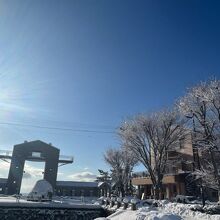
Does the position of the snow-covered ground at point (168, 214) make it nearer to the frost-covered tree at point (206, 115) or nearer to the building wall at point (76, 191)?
the frost-covered tree at point (206, 115)

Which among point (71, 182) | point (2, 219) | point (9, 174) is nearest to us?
point (2, 219)

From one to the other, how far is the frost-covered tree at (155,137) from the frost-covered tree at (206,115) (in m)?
5.39

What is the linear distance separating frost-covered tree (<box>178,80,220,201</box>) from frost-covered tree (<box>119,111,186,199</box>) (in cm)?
539

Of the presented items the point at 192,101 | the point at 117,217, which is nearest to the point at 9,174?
the point at 117,217

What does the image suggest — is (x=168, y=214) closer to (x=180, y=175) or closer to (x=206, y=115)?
(x=206, y=115)

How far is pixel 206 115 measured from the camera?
2295 centimetres

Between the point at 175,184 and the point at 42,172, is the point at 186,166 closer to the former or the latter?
the point at 175,184

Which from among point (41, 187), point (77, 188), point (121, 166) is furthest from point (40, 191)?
point (77, 188)

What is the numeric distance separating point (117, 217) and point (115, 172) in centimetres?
2531

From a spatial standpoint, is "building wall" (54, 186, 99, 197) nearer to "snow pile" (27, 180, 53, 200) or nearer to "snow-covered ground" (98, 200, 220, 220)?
"snow pile" (27, 180, 53, 200)

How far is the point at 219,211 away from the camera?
17.8m

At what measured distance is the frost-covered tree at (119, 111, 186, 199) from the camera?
29609 millimetres

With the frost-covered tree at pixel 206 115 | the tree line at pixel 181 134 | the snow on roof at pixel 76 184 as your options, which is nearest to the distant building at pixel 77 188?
the snow on roof at pixel 76 184

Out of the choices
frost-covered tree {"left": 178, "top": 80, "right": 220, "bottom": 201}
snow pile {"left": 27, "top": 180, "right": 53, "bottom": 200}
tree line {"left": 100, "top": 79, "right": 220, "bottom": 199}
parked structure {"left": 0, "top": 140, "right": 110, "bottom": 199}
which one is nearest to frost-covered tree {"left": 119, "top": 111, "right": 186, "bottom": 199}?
tree line {"left": 100, "top": 79, "right": 220, "bottom": 199}
